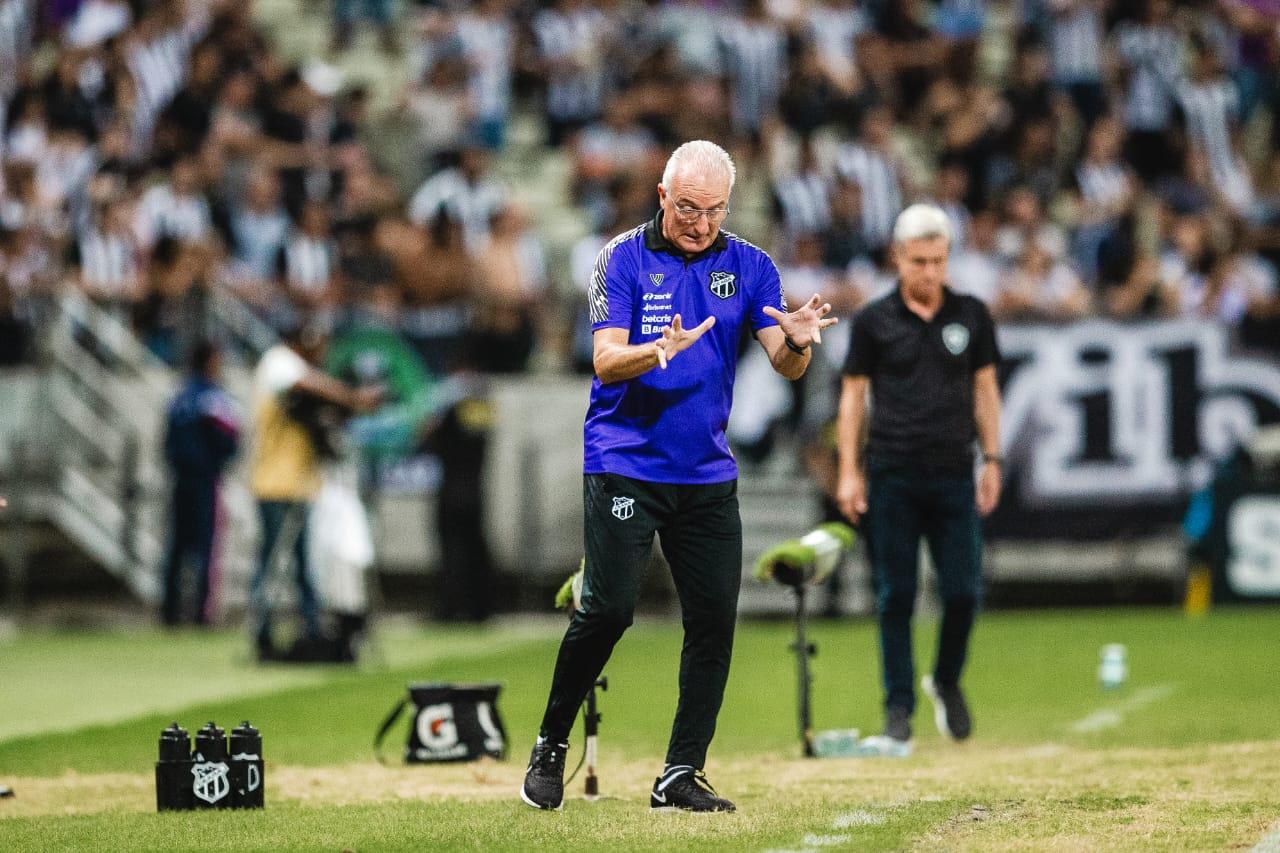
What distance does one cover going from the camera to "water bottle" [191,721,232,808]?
8.35 m

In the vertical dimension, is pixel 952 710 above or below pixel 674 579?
below

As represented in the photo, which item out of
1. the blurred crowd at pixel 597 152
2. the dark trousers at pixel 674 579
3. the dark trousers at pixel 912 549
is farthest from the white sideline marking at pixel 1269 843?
the blurred crowd at pixel 597 152

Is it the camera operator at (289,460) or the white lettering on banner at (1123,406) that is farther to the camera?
the white lettering on banner at (1123,406)

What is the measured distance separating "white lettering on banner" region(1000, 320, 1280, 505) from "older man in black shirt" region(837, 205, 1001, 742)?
877 centimetres

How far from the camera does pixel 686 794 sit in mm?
7828

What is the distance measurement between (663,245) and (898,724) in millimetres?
3397

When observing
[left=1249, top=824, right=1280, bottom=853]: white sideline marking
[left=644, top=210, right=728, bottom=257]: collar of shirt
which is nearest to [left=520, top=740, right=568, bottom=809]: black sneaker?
[left=644, top=210, right=728, bottom=257]: collar of shirt

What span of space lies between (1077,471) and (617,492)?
39.4ft

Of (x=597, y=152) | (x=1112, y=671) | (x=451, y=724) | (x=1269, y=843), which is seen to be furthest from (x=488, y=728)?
(x=597, y=152)

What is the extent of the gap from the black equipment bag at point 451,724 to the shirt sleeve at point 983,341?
2.76 meters

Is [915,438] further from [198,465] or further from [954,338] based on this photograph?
[198,465]

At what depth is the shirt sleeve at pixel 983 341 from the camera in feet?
34.2

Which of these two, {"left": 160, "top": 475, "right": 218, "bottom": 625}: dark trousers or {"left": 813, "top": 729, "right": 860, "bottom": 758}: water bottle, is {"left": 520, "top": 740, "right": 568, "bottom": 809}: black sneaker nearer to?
{"left": 813, "top": 729, "right": 860, "bottom": 758}: water bottle

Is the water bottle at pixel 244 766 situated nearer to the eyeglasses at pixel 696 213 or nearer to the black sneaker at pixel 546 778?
the black sneaker at pixel 546 778
